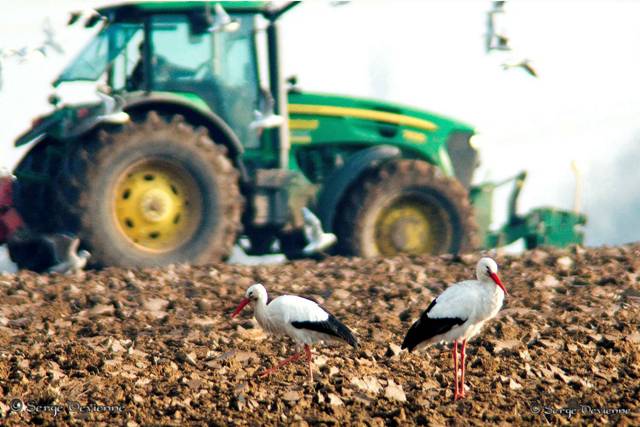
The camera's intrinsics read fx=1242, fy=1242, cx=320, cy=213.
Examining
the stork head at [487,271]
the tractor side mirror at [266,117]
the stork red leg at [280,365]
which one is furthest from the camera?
the tractor side mirror at [266,117]

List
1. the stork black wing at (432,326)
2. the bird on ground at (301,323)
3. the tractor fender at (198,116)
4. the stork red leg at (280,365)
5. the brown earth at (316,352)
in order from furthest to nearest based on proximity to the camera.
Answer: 1. the tractor fender at (198,116)
2. the stork red leg at (280,365)
3. the bird on ground at (301,323)
4. the stork black wing at (432,326)
5. the brown earth at (316,352)

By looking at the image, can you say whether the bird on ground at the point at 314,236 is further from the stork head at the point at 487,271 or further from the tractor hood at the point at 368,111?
the stork head at the point at 487,271

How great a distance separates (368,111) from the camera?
50.3 ft

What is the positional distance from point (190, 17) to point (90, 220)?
2.66 meters

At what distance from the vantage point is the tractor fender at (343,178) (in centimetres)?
1459

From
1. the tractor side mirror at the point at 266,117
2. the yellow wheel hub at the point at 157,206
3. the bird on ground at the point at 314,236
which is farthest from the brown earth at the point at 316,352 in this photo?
the tractor side mirror at the point at 266,117

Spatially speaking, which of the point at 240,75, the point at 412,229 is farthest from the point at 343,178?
the point at 240,75

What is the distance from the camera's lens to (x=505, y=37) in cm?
1492

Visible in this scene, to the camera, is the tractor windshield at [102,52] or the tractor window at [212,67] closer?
the tractor window at [212,67]

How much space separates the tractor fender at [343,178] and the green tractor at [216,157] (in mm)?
18

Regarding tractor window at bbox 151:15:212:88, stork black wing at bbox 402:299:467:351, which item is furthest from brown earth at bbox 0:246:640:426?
tractor window at bbox 151:15:212:88

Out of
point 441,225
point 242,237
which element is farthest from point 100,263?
point 441,225

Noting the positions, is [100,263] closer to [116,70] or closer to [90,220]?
[90,220]

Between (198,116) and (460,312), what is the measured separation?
6360mm
